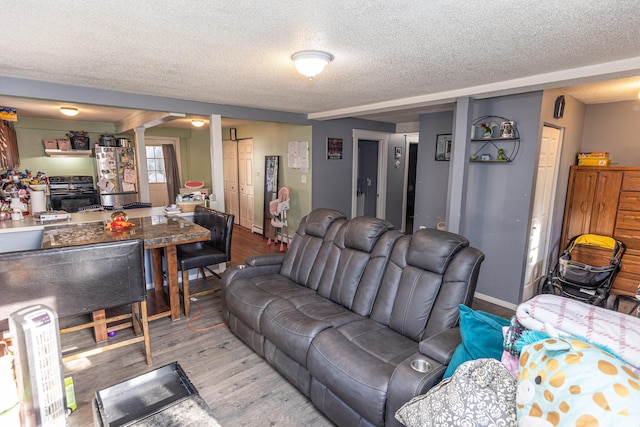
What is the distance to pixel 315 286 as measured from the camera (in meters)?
2.75

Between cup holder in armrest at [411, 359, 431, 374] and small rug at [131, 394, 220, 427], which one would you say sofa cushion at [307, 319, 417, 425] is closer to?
cup holder in armrest at [411, 359, 431, 374]

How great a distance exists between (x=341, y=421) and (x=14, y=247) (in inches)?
135

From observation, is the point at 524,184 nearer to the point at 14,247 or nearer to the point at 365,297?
the point at 365,297

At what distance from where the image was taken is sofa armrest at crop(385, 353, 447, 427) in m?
1.42

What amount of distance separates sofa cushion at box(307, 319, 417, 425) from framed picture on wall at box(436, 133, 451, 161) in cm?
306

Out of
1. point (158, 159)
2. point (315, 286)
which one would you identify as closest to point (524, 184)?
point (315, 286)

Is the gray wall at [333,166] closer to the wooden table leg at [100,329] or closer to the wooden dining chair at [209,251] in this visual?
the wooden dining chair at [209,251]

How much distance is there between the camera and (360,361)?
1.71 meters

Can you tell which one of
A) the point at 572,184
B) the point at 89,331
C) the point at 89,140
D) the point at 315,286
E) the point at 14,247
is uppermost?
the point at 89,140

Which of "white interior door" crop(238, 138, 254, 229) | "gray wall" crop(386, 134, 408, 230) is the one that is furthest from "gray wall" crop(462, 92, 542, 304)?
"white interior door" crop(238, 138, 254, 229)

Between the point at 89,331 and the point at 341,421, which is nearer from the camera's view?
the point at 341,421

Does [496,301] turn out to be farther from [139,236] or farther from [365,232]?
[139,236]

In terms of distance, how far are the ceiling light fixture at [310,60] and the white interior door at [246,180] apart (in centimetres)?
470

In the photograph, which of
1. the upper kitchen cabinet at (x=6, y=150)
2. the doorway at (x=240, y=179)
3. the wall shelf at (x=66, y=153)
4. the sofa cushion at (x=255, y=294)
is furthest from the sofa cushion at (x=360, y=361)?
the wall shelf at (x=66, y=153)
